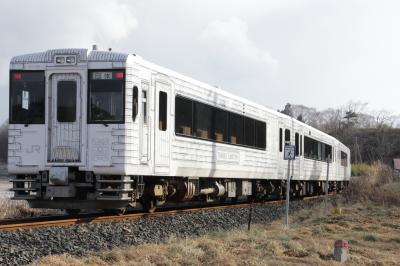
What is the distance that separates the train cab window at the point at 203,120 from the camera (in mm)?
15641

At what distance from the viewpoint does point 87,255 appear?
8.64m

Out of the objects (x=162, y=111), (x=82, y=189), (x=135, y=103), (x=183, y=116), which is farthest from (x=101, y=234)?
(x=183, y=116)

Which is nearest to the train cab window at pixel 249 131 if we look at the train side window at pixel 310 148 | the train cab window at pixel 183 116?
the train cab window at pixel 183 116

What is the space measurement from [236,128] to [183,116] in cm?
419

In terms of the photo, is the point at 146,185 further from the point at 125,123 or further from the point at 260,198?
the point at 260,198

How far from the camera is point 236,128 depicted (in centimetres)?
1864

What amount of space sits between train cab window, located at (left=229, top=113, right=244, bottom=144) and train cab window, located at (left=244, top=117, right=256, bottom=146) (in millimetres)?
385

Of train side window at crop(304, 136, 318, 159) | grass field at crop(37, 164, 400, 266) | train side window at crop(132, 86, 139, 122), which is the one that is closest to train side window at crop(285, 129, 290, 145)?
train side window at crop(304, 136, 318, 159)

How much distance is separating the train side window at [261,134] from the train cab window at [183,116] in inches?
231

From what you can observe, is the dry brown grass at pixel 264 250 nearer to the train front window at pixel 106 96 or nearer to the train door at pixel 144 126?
the train door at pixel 144 126

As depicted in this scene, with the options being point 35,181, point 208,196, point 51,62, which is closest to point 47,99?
point 51,62

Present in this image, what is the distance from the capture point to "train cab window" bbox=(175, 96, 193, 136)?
1445cm

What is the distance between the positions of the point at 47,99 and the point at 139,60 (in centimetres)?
213

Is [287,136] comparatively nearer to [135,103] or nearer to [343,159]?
[135,103]
